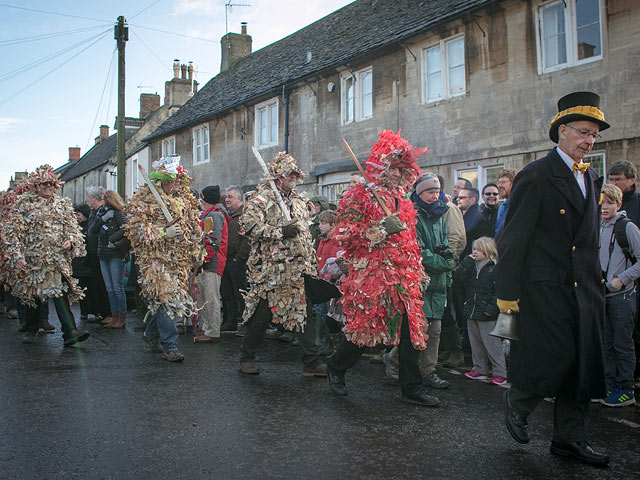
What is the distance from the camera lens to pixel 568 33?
11250mm

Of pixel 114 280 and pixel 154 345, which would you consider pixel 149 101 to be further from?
pixel 154 345

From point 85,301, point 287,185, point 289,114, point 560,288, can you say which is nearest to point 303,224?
point 287,185

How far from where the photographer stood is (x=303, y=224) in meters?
6.37

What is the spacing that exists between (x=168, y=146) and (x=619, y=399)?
27281mm

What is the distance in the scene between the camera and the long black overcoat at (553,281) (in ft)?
12.5

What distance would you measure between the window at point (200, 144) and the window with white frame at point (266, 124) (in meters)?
4.37

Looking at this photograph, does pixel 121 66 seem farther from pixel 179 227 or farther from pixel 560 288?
pixel 560 288

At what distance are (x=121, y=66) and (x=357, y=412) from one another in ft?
59.6

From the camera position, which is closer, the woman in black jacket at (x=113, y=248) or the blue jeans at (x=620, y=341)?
the blue jeans at (x=620, y=341)

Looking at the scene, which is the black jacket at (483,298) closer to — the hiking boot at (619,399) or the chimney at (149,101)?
the hiking boot at (619,399)

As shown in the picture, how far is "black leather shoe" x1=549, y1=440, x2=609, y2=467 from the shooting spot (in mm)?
3748

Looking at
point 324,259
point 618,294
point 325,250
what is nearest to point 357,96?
Result: point 325,250

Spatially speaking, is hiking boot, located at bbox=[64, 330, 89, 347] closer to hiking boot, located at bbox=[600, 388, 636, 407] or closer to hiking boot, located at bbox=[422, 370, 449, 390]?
hiking boot, located at bbox=[422, 370, 449, 390]

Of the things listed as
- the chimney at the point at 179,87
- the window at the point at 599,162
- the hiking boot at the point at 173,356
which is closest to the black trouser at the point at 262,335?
the hiking boot at the point at 173,356
